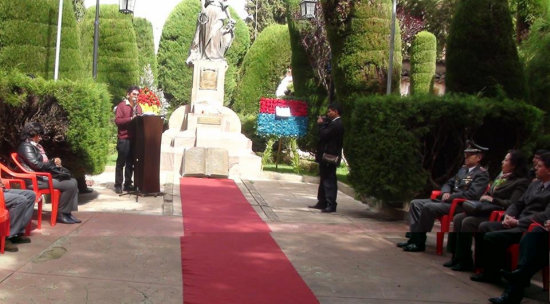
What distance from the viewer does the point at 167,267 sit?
6301mm

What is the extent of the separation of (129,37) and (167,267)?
80.7ft

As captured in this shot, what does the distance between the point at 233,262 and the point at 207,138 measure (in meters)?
10.9

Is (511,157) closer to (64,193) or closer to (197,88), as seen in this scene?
(64,193)

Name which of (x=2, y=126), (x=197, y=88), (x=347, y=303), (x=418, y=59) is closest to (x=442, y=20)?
(x=418, y=59)

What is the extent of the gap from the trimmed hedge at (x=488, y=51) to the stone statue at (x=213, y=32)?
31.1 ft

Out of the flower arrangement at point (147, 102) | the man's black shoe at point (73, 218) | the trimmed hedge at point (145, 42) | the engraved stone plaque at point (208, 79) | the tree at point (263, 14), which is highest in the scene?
the tree at point (263, 14)

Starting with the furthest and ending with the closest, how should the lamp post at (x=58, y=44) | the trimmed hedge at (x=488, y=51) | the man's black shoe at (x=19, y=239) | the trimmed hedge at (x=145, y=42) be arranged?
1. the trimmed hedge at (x=145, y=42)
2. the lamp post at (x=58, y=44)
3. the trimmed hedge at (x=488, y=51)
4. the man's black shoe at (x=19, y=239)

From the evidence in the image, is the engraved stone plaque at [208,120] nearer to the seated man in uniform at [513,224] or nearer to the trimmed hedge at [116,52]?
the trimmed hedge at [116,52]

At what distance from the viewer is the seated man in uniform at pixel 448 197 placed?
23.9ft

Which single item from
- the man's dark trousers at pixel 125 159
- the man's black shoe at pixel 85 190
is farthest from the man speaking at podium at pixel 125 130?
the man's black shoe at pixel 85 190

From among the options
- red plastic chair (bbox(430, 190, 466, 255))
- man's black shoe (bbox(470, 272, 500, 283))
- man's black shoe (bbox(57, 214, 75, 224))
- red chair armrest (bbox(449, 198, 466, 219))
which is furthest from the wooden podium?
man's black shoe (bbox(470, 272, 500, 283))

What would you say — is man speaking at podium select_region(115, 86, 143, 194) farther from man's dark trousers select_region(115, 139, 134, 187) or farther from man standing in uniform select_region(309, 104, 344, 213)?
man standing in uniform select_region(309, 104, 344, 213)

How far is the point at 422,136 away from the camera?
9.51 meters

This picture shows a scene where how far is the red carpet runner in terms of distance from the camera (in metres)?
5.46
